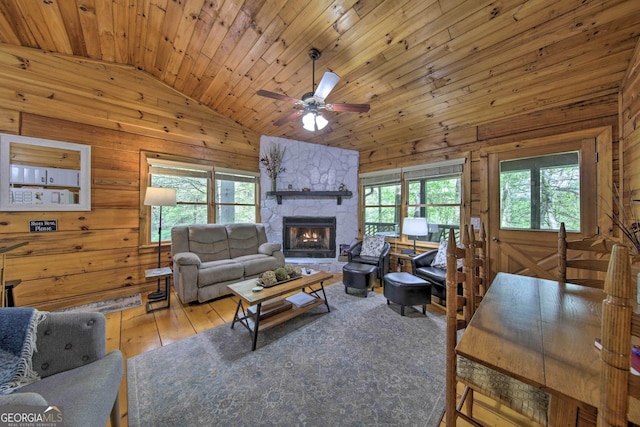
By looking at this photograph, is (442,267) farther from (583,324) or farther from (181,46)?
(181,46)

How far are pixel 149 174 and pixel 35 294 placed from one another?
1972 mm

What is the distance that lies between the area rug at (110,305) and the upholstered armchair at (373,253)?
10.4ft

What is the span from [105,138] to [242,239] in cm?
239

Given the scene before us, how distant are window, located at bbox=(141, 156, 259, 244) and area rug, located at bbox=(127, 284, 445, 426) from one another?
7.45ft

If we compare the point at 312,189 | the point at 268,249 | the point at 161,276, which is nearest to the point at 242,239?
the point at 268,249

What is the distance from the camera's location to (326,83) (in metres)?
2.14

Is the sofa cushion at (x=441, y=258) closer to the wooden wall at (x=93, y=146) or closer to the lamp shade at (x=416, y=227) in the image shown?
the lamp shade at (x=416, y=227)

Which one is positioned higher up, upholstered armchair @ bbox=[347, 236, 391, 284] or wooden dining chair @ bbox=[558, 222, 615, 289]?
wooden dining chair @ bbox=[558, 222, 615, 289]

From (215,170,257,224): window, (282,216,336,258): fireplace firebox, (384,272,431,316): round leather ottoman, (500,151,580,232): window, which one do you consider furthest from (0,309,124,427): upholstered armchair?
(500,151,580,232): window

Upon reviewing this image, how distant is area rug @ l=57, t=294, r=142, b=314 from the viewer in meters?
2.92

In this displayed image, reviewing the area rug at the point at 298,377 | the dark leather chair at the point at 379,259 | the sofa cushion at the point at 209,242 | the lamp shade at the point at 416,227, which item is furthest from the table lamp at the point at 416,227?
the sofa cushion at the point at 209,242

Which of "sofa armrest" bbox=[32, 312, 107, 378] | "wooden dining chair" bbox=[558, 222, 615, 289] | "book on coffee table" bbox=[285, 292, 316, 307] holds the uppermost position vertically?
"wooden dining chair" bbox=[558, 222, 615, 289]

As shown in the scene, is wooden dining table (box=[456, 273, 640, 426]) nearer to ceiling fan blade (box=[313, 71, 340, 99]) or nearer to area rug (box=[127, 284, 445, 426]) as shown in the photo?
area rug (box=[127, 284, 445, 426])

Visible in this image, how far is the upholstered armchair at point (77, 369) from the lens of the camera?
0.97 m
